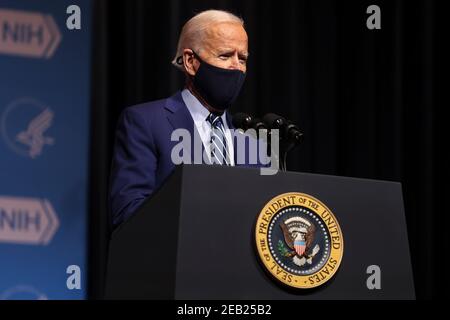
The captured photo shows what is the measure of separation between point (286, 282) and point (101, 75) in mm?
1687

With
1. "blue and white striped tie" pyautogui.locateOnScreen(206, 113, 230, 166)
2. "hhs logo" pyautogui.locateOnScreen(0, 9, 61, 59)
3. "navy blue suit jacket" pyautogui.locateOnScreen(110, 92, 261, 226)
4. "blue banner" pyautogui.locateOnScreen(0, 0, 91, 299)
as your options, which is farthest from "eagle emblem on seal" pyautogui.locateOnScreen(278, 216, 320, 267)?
"hhs logo" pyautogui.locateOnScreen(0, 9, 61, 59)

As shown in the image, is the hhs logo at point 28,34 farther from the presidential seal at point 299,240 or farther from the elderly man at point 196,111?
the presidential seal at point 299,240

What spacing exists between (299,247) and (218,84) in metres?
0.75

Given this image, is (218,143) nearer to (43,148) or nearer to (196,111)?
(196,111)

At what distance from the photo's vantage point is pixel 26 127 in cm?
297

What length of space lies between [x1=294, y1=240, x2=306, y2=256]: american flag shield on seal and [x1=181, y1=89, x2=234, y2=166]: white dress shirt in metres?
0.64

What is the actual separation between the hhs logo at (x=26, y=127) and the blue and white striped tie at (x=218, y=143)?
2.77 ft

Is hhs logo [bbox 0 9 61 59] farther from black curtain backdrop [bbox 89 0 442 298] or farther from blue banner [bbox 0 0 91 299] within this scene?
black curtain backdrop [bbox 89 0 442 298]

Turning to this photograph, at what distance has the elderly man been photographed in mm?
2254

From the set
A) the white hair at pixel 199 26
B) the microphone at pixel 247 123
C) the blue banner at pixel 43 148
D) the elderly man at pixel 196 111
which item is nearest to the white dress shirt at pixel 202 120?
the elderly man at pixel 196 111

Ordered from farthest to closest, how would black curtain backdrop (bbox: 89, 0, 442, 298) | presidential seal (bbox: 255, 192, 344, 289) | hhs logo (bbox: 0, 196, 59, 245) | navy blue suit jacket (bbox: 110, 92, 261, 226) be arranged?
black curtain backdrop (bbox: 89, 0, 442, 298) → hhs logo (bbox: 0, 196, 59, 245) → navy blue suit jacket (bbox: 110, 92, 261, 226) → presidential seal (bbox: 255, 192, 344, 289)

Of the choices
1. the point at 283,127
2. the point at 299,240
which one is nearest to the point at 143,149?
the point at 283,127

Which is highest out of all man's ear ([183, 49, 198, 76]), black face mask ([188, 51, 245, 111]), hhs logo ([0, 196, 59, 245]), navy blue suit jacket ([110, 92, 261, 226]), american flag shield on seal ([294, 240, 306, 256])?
man's ear ([183, 49, 198, 76])
